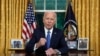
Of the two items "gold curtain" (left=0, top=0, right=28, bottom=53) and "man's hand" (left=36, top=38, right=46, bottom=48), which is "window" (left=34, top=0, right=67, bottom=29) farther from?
"man's hand" (left=36, top=38, right=46, bottom=48)

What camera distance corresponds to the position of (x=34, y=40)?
3416 mm

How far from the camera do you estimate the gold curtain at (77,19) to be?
7.99 m

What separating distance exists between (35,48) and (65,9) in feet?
16.2

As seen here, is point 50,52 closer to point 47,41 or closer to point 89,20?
point 47,41

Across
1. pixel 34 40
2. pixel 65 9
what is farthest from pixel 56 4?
pixel 34 40

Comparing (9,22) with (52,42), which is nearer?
(52,42)

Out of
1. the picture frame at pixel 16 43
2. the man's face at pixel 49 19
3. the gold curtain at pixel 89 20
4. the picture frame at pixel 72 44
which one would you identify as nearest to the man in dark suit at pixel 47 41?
the man's face at pixel 49 19

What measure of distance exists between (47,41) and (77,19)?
4702 millimetres

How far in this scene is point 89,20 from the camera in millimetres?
8031

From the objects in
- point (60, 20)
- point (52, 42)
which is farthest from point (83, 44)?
point (52, 42)

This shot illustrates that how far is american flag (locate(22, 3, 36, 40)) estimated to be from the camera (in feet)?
26.0

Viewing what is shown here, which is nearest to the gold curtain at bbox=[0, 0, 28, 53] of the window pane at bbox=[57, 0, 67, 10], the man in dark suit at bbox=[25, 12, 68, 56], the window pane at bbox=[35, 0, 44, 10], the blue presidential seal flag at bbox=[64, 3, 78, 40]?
the window pane at bbox=[35, 0, 44, 10]

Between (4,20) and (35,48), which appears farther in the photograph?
(4,20)

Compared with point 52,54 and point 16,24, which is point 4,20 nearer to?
point 16,24
